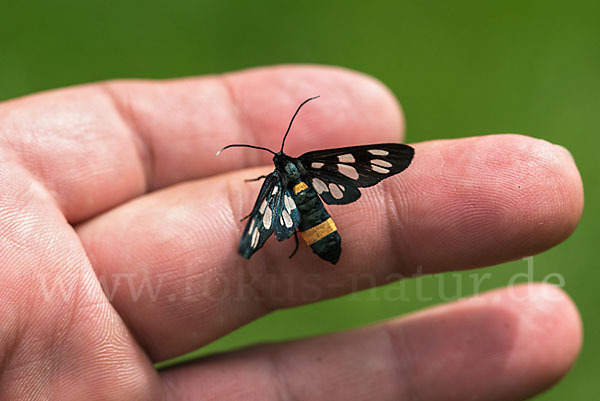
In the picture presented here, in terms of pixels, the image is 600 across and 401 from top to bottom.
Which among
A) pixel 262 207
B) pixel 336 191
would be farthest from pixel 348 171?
pixel 262 207

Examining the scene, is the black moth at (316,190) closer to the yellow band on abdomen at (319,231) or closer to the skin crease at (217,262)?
the yellow band on abdomen at (319,231)

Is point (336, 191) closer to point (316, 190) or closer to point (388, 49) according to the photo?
point (316, 190)

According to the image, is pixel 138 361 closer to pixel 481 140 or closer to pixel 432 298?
pixel 481 140

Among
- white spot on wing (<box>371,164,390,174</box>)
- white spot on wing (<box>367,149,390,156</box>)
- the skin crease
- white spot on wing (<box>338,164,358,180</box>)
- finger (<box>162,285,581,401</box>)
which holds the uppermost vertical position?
white spot on wing (<box>367,149,390,156</box>)

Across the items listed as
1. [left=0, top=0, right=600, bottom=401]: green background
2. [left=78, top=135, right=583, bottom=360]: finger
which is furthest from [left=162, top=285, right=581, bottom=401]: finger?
[left=0, top=0, right=600, bottom=401]: green background

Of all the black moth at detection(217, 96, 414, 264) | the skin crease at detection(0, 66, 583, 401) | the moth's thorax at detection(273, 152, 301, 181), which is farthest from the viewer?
the moth's thorax at detection(273, 152, 301, 181)

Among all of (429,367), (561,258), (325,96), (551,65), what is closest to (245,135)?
Answer: (325,96)

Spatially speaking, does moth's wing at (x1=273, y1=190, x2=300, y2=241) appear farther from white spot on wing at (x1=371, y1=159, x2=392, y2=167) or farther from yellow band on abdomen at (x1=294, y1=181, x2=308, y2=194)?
white spot on wing at (x1=371, y1=159, x2=392, y2=167)

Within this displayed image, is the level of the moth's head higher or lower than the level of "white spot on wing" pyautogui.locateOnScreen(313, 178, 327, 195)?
higher

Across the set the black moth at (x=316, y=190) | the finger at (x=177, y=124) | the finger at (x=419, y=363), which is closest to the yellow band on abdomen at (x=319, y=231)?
the black moth at (x=316, y=190)
